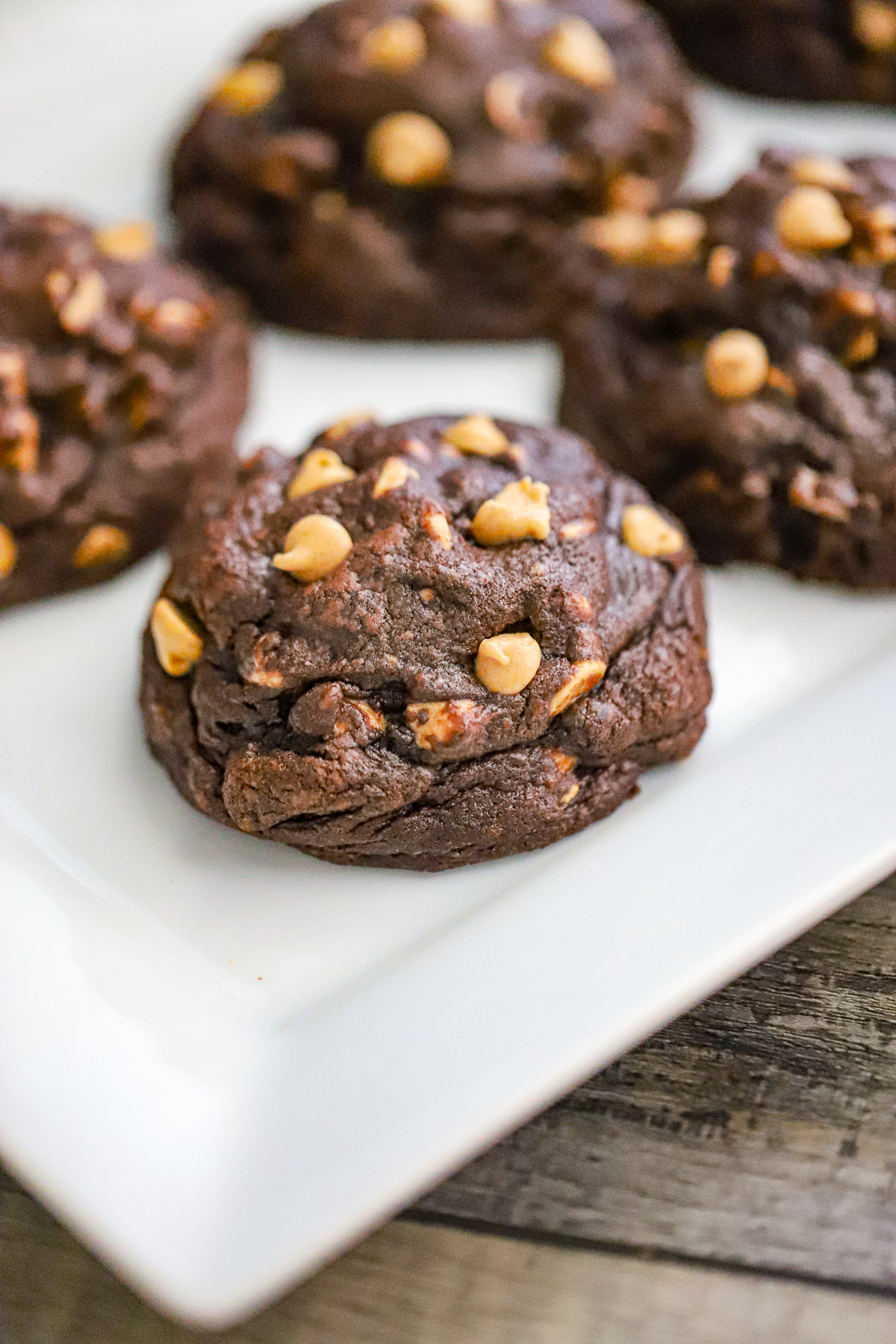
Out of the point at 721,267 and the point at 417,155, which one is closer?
the point at 721,267

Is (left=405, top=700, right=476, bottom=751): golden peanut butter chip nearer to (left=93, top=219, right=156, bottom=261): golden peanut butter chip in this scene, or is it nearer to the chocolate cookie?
(left=93, top=219, right=156, bottom=261): golden peanut butter chip

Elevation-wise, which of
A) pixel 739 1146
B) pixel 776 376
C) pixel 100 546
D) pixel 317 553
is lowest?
pixel 739 1146

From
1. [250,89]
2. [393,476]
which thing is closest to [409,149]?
[250,89]

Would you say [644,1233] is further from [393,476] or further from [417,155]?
[417,155]

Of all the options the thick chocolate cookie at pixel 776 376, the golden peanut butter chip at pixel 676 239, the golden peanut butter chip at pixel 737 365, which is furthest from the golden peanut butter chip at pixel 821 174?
the golden peanut butter chip at pixel 737 365

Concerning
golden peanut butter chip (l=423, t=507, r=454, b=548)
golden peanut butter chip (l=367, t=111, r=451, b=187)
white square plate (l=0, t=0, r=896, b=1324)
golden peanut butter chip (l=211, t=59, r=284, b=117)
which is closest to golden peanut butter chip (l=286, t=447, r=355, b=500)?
golden peanut butter chip (l=423, t=507, r=454, b=548)

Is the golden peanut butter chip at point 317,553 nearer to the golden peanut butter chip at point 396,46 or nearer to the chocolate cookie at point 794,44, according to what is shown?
the golden peanut butter chip at point 396,46
